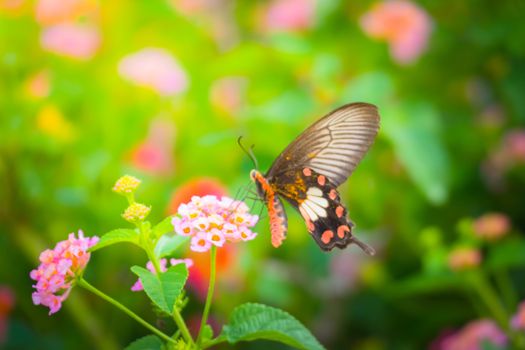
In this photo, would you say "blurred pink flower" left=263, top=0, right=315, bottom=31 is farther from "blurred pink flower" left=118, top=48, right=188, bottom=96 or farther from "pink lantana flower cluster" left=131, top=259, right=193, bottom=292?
"pink lantana flower cluster" left=131, top=259, right=193, bottom=292

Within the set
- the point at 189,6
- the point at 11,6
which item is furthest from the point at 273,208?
the point at 189,6

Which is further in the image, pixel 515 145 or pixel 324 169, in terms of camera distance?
pixel 515 145

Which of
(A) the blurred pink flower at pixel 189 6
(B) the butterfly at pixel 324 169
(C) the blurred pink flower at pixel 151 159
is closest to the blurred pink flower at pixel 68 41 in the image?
(C) the blurred pink flower at pixel 151 159

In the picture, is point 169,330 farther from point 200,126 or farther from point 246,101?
point 246,101

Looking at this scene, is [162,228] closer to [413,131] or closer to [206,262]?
[206,262]

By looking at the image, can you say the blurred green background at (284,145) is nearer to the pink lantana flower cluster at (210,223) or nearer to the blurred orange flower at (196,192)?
the blurred orange flower at (196,192)

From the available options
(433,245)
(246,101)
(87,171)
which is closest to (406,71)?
(246,101)
